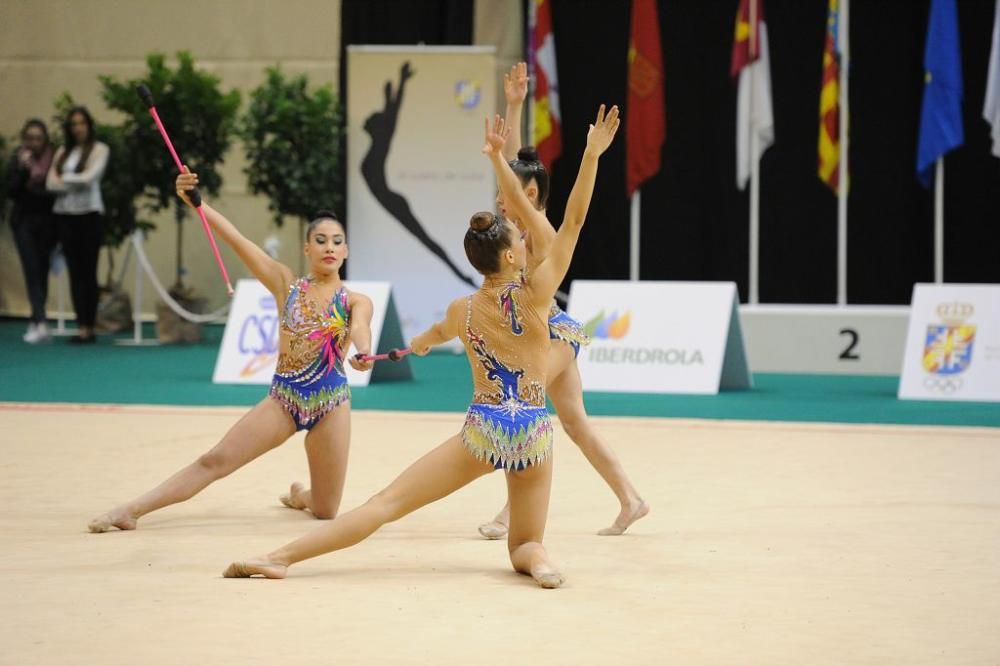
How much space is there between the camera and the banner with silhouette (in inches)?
508

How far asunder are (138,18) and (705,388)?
884 centimetres

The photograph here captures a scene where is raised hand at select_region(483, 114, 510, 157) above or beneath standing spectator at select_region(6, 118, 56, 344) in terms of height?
above

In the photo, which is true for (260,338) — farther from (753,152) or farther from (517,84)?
(517,84)

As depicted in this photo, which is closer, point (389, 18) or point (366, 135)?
point (366, 135)

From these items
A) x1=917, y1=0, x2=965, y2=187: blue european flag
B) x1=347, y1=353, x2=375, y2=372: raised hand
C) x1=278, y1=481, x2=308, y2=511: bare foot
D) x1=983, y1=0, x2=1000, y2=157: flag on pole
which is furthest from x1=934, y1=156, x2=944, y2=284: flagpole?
x1=347, y1=353, x2=375, y2=372: raised hand

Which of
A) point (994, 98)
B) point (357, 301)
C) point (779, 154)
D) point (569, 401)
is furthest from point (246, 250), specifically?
point (779, 154)

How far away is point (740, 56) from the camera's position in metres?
12.3

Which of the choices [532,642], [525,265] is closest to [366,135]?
[525,265]

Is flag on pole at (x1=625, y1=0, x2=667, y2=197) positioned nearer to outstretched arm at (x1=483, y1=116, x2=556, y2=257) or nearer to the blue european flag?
the blue european flag

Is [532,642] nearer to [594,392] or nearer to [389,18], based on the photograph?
[594,392]

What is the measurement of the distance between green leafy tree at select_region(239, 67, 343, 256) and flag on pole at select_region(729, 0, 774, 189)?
3.71 m

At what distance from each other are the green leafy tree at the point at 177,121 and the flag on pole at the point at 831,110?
17.3ft

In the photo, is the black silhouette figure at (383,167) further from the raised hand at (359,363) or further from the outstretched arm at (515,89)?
the raised hand at (359,363)

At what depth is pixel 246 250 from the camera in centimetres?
539
